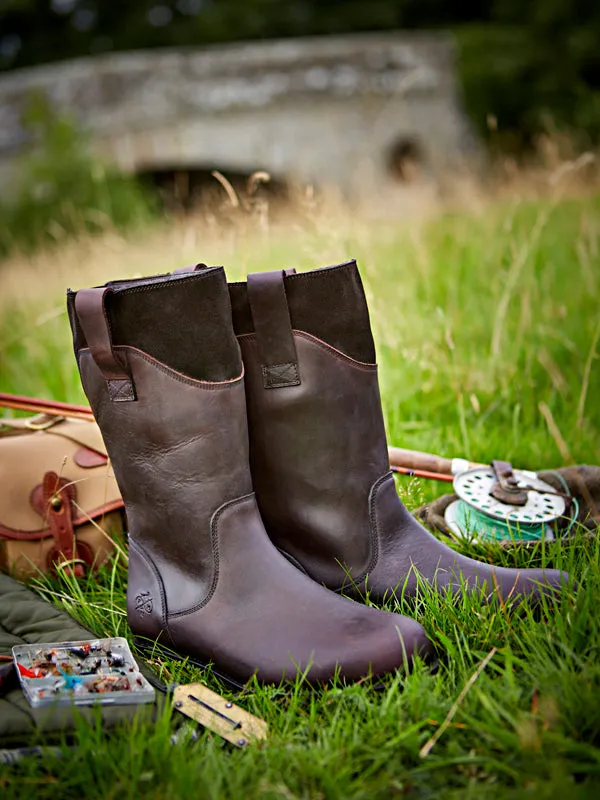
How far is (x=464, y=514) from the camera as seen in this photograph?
2.17 meters

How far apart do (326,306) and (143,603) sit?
0.77m

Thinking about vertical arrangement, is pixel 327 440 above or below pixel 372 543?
above

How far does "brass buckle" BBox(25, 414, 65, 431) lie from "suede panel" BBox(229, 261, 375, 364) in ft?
2.60

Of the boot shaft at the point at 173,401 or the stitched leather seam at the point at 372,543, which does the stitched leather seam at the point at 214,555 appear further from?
the stitched leather seam at the point at 372,543

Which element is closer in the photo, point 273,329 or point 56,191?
point 273,329

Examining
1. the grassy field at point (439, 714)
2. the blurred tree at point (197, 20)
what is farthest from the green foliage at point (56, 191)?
the blurred tree at point (197, 20)

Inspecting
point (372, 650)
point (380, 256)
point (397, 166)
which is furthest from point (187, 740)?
Result: point (397, 166)

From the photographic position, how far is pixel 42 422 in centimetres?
238

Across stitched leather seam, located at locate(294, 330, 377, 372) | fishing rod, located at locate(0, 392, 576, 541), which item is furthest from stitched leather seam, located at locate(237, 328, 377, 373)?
fishing rod, located at locate(0, 392, 576, 541)

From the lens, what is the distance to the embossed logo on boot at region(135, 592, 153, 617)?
1.79m

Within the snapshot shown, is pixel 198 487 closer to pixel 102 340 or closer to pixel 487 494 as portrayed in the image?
pixel 102 340

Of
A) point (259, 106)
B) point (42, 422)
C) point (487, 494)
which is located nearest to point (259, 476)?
point (487, 494)

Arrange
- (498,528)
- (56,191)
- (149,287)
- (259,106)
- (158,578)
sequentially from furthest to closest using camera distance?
(259,106) → (56,191) → (498,528) → (158,578) → (149,287)

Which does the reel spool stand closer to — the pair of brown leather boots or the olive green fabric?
the pair of brown leather boots
